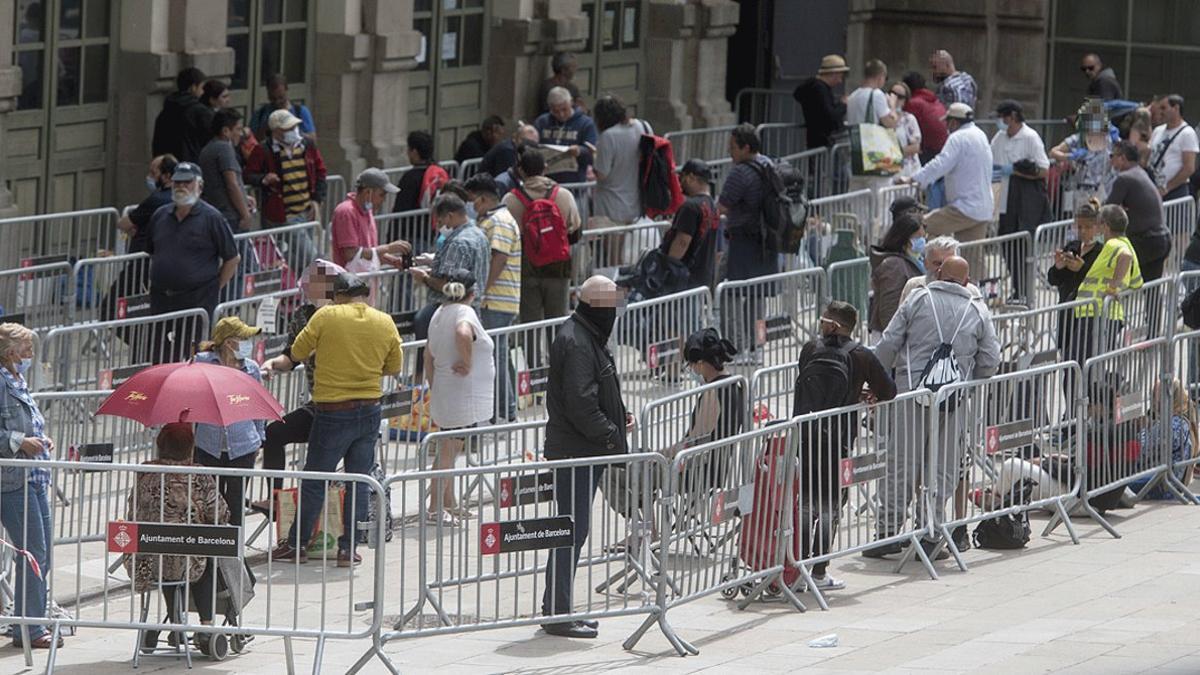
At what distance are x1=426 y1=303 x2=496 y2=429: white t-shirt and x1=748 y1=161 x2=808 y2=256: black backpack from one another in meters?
4.60

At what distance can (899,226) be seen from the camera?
15.4 meters

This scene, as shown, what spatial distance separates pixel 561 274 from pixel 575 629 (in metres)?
5.79

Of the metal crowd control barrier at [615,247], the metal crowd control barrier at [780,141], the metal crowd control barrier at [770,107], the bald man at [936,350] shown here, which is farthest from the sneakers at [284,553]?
the metal crowd control barrier at [770,107]

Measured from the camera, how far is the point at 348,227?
669 inches

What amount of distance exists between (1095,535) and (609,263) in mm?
6007

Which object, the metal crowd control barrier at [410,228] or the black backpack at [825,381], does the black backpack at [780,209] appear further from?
the black backpack at [825,381]

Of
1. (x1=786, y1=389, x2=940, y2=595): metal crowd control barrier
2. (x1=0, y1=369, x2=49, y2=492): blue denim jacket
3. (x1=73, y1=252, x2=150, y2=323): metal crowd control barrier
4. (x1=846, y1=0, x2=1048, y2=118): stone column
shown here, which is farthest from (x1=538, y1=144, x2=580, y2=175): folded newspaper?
(x1=846, y1=0, x2=1048, y2=118): stone column

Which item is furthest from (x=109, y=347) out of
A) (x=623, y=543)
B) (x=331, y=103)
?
(x=331, y=103)

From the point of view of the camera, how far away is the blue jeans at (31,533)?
1116cm

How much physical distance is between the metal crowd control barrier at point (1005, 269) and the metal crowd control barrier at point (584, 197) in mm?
3363

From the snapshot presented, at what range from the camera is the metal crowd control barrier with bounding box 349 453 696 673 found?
11.0 meters

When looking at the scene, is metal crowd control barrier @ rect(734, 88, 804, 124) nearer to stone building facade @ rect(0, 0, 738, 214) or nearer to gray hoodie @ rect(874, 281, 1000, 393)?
stone building facade @ rect(0, 0, 738, 214)

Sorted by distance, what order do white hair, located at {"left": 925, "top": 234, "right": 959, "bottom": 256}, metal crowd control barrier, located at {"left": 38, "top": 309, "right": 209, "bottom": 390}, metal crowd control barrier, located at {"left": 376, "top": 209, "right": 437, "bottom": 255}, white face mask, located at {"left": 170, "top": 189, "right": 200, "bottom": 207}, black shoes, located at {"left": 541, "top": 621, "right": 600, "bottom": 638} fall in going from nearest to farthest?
black shoes, located at {"left": 541, "top": 621, "right": 600, "bottom": 638} < white hair, located at {"left": 925, "top": 234, "right": 959, "bottom": 256} < metal crowd control barrier, located at {"left": 38, "top": 309, "right": 209, "bottom": 390} < white face mask, located at {"left": 170, "top": 189, "right": 200, "bottom": 207} < metal crowd control barrier, located at {"left": 376, "top": 209, "right": 437, "bottom": 255}

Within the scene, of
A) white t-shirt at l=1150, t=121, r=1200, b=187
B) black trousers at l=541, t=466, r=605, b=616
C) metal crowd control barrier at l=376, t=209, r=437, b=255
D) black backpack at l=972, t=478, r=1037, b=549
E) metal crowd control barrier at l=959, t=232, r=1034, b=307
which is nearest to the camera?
black trousers at l=541, t=466, r=605, b=616
